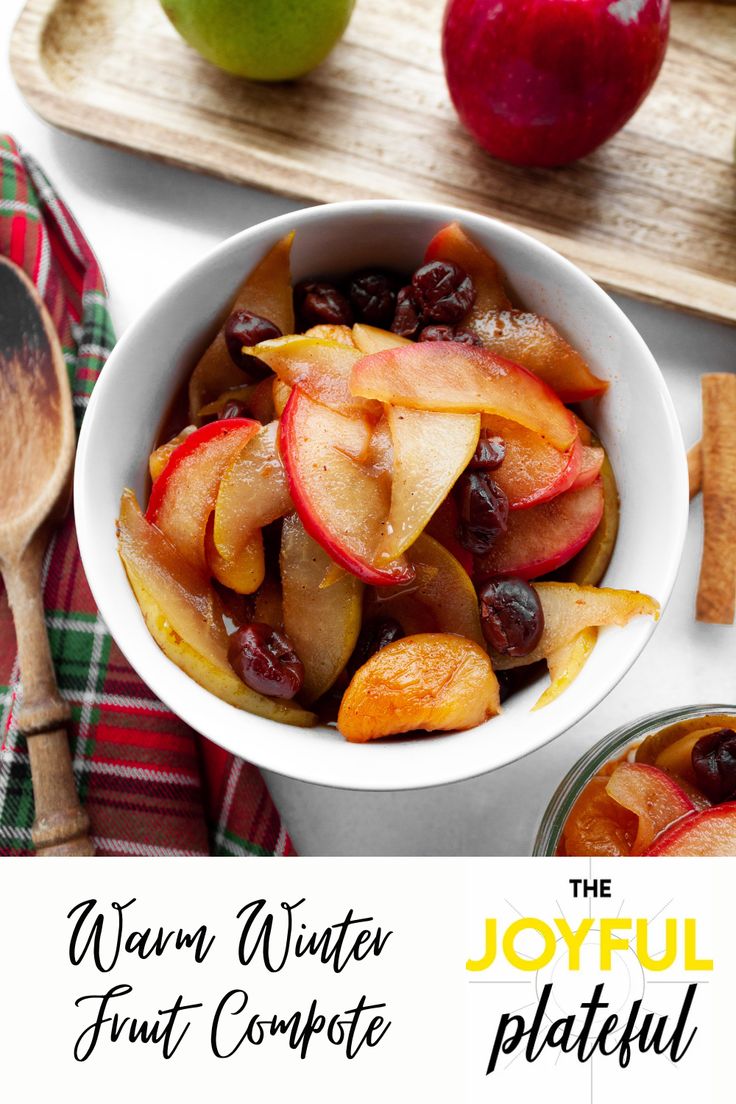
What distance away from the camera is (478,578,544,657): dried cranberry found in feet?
2.84

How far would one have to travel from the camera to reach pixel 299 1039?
1.00 metres

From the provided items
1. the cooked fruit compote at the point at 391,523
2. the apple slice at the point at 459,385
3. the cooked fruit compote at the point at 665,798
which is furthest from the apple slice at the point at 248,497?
the cooked fruit compote at the point at 665,798

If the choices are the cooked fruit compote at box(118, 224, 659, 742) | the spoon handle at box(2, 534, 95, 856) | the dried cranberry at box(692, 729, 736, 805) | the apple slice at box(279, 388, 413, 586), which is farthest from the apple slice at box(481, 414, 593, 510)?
the spoon handle at box(2, 534, 95, 856)

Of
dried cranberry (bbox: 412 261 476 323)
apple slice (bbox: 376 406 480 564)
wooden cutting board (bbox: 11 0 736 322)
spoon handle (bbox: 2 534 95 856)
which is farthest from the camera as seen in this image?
wooden cutting board (bbox: 11 0 736 322)

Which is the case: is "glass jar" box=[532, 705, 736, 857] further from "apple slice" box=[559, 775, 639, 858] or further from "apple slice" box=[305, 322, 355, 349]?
"apple slice" box=[305, 322, 355, 349]

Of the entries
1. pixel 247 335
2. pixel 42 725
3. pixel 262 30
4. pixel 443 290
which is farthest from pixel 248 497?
pixel 262 30

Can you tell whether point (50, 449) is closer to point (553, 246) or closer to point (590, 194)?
point (553, 246)

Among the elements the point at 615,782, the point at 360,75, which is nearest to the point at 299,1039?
the point at 615,782

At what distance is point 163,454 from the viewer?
973mm

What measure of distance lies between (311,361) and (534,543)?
269 millimetres

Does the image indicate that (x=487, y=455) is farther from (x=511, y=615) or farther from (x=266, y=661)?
(x=266, y=661)

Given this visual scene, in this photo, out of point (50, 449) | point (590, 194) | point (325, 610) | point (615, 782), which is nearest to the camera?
point (325, 610)

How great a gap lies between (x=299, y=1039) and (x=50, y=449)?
0.71 m

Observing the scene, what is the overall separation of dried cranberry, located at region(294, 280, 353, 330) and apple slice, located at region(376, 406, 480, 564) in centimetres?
17
